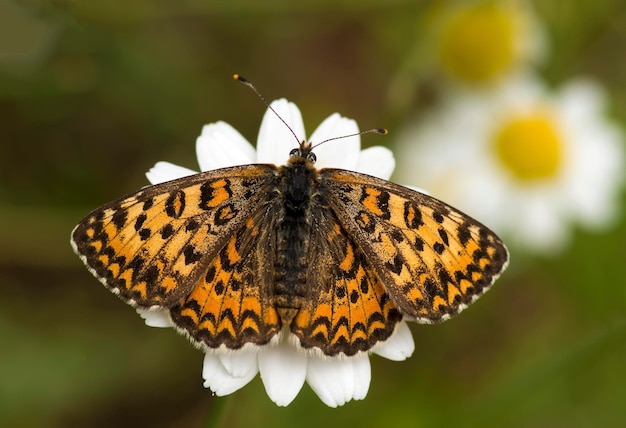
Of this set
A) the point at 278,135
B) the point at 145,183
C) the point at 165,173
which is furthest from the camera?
the point at 145,183

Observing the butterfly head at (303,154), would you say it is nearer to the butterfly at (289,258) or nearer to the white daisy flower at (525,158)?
the butterfly at (289,258)

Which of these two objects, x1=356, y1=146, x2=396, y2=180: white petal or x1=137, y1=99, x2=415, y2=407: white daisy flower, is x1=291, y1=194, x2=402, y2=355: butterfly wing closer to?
x1=137, y1=99, x2=415, y2=407: white daisy flower

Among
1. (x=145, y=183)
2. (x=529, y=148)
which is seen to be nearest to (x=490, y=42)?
(x=529, y=148)

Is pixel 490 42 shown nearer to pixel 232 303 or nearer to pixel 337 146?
pixel 337 146

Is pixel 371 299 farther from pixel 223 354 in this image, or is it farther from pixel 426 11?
pixel 426 11

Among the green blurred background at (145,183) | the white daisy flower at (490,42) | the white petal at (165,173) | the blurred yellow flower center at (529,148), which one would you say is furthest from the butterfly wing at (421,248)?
the white daisy flower at (490,42)


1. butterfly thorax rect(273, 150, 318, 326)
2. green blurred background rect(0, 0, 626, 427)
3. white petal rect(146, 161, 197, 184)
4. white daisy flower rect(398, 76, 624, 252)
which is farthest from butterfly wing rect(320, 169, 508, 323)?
white daisy flower rect(398, 76, 624, 252)
